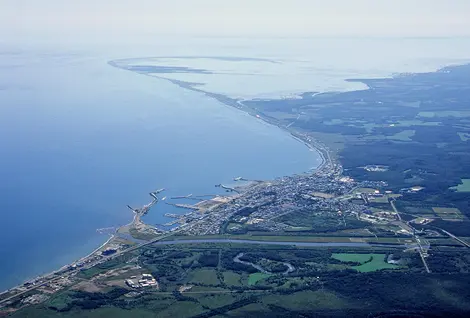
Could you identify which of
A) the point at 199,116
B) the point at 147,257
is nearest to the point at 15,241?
the point at 147,257

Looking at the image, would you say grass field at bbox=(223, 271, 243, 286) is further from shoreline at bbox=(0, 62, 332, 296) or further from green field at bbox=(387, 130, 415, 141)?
green field at bbox=(387, 130, 415, 141)

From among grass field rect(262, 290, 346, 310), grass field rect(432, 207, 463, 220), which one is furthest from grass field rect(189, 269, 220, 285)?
grass field rect(432, 207, 463, 220)

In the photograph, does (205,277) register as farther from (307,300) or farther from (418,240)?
(418,240)

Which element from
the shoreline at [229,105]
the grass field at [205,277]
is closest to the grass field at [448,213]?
the shoreline at [229,105]

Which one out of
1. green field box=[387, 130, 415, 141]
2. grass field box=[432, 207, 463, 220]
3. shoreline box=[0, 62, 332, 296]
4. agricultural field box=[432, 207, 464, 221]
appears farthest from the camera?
green field box=[387, 130, 415, 141]

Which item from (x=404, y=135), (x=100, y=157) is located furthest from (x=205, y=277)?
(x=404, y=135)

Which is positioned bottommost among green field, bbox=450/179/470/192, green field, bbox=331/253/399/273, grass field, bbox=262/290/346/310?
grass field, bbox=262/290/346/310

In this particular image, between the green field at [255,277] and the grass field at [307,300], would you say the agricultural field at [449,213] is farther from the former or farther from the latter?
the green field at [255,277]

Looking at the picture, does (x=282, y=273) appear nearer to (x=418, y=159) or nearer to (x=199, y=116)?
(x=418, y=159)
